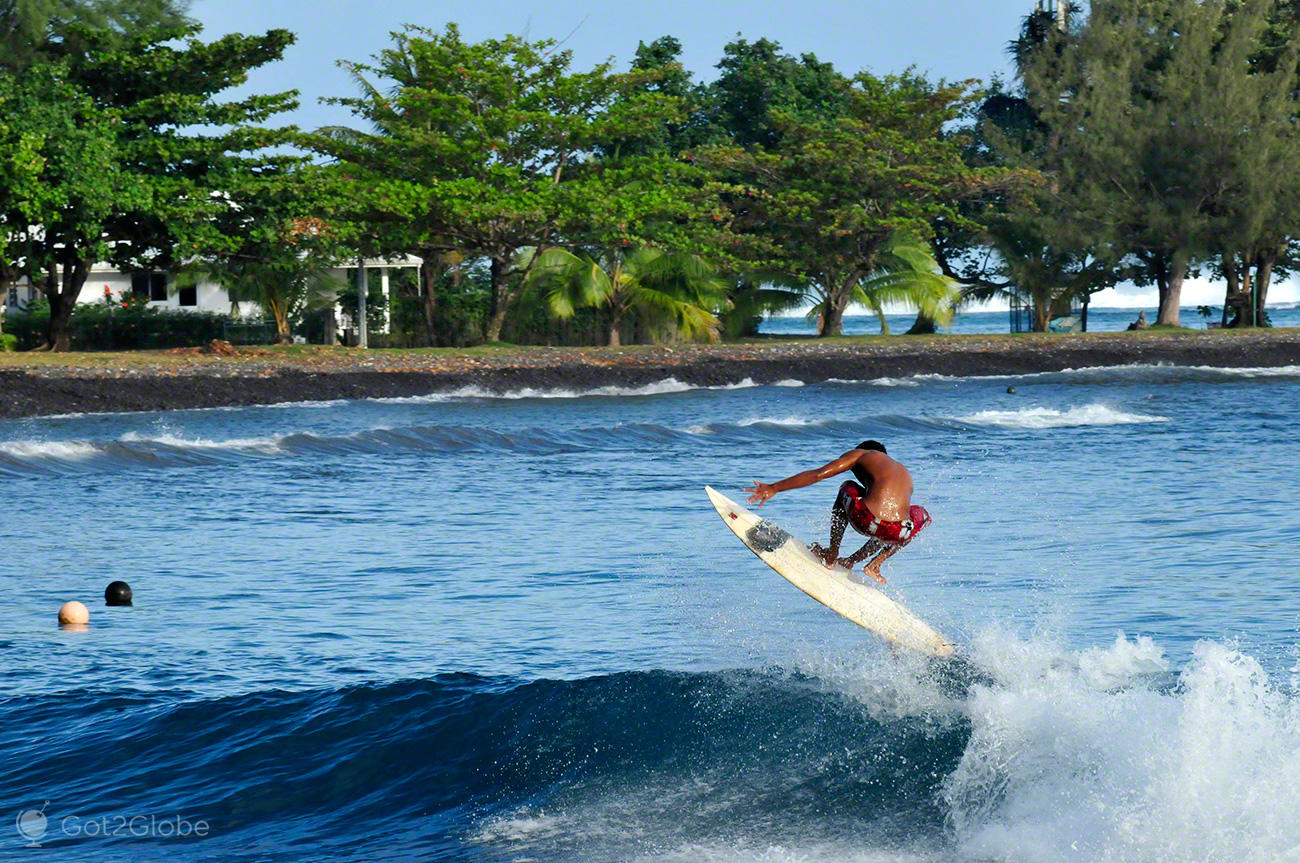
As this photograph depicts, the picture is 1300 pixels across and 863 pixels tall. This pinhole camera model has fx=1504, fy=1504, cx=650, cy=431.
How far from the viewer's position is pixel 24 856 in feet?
24.9

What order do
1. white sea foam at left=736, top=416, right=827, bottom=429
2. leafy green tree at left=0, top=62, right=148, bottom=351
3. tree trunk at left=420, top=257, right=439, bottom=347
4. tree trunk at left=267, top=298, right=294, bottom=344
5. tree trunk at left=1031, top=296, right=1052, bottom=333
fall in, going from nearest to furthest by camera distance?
1. white sea foam at left=736, top=416, right=827, bottom=429
2. leafy green tree at left=0, top=62, right=148, bottom=351
3. tree trunk at left=267, top=298, right=294, bottom=344
4. tree trunk at left=420, top=257, right=439, bottom=347
5. tree trunk at left=1031, top=296, right=1052, bottom=333

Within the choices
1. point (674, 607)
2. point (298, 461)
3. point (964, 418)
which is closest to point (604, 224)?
point (964, 418)

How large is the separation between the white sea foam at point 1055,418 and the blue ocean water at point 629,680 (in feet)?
31.2

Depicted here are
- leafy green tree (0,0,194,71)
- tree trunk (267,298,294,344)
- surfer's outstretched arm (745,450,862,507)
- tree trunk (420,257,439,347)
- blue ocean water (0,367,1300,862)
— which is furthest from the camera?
tree trunk (420,257,439,347)

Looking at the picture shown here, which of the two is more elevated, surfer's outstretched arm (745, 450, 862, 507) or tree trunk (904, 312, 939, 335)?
tree trunk (904, 312, 939, 335)

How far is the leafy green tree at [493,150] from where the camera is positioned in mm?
41500

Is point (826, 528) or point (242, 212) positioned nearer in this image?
point (826, 528)

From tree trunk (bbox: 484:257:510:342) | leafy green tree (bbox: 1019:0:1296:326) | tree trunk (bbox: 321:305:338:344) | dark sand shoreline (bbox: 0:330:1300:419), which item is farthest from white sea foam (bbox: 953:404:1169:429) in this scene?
tree trunk (bbox: 321:305:338:344)

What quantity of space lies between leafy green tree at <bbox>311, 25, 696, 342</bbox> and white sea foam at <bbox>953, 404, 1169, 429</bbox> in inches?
559

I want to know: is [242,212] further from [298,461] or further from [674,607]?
[674,607]

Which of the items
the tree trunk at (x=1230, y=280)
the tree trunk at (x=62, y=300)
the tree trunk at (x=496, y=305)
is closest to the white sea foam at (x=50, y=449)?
the tree trunk at (x=62, y=300)

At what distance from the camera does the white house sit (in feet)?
159

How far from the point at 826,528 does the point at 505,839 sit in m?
9.04

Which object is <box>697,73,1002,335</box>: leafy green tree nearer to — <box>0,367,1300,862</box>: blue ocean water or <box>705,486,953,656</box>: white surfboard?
<box>0,367,1300,862</box>: blue ocean water
